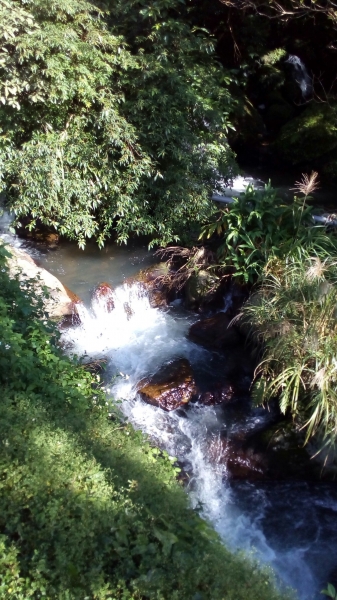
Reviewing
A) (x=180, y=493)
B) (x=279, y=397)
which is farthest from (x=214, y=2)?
(x=180, y=493)

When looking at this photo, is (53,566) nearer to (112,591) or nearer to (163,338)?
(112,591)

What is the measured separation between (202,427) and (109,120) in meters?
4.85

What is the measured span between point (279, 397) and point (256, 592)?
309 centimetres

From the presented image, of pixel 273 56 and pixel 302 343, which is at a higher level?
pixel 273 56

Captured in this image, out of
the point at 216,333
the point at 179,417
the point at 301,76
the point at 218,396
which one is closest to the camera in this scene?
the point at 179,417

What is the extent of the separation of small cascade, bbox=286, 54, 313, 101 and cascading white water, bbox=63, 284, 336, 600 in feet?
28.1

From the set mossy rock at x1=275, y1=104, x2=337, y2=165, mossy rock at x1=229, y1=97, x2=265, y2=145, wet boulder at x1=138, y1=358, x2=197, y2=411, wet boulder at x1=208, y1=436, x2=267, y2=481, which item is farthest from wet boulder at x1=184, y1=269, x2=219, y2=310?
mossy rock at x1=229, y1=97, x2=265, y2=145

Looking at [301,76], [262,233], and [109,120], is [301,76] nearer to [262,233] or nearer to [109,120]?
[109,120]

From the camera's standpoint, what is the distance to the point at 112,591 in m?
2.89

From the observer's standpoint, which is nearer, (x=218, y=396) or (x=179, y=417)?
(x=179, y=417)

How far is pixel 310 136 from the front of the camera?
38.4ft

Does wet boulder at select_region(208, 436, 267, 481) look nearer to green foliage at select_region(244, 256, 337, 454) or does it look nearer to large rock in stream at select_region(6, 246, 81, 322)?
green foliage at select_region(244, 256, 337, 454)

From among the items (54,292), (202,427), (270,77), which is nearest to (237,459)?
(202,427)

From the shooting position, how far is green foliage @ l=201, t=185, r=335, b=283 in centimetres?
695
